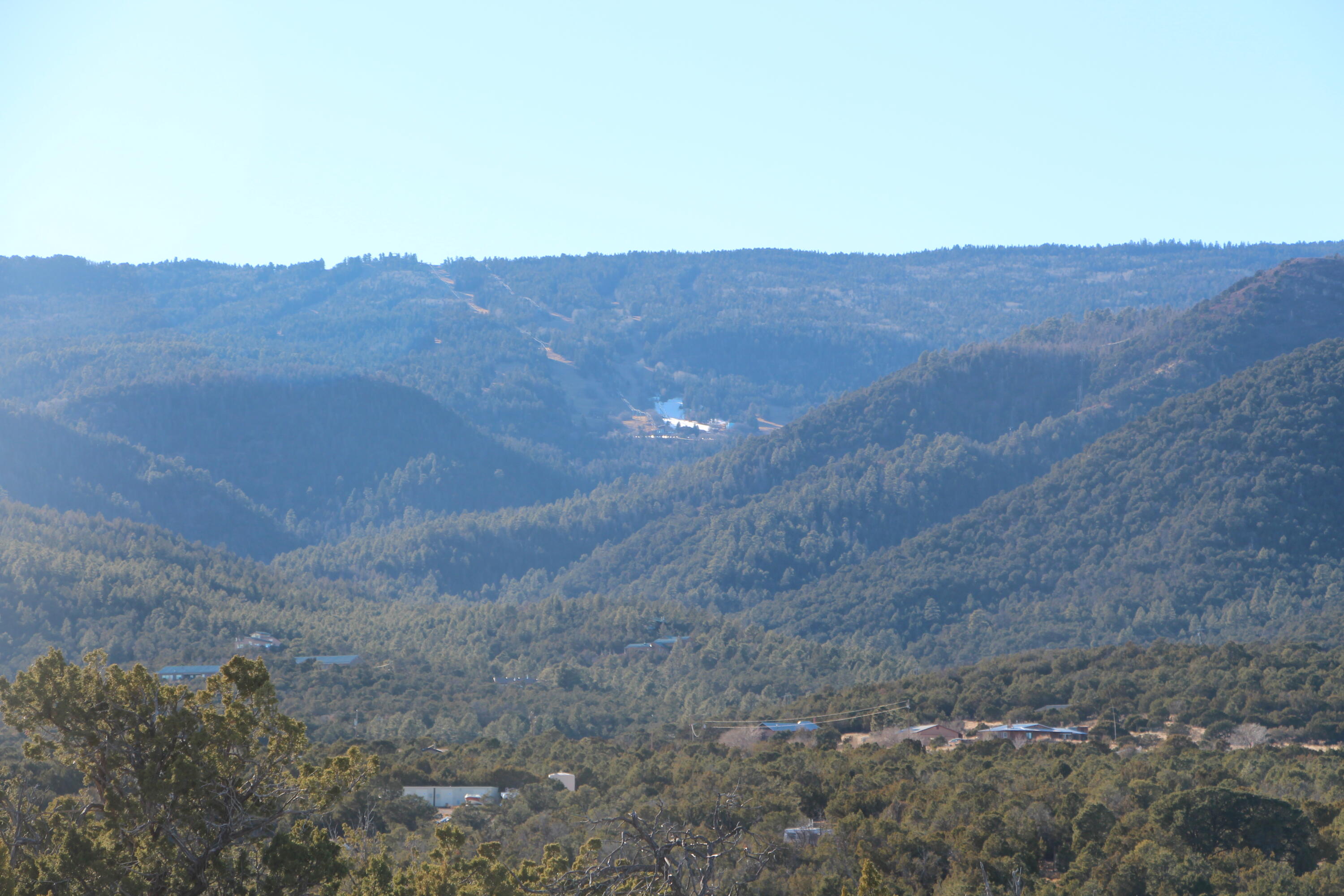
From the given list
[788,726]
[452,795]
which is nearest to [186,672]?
[788,726]

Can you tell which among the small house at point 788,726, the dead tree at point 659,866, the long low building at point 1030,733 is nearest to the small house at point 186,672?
the small house at point 788,726

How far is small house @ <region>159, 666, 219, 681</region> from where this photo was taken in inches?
4254

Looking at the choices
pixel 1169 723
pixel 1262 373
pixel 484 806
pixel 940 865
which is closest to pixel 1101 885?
pixel 940 865

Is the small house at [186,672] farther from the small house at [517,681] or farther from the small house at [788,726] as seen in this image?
the small house at [788,726]

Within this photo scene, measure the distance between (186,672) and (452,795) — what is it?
60.1 m

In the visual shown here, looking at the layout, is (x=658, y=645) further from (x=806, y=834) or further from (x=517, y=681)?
(x=806, y=834)

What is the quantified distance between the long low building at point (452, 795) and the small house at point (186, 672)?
174 feet

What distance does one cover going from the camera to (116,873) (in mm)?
20984

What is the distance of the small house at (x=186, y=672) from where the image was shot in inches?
4254

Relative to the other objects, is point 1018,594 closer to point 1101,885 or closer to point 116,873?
point 1101,885

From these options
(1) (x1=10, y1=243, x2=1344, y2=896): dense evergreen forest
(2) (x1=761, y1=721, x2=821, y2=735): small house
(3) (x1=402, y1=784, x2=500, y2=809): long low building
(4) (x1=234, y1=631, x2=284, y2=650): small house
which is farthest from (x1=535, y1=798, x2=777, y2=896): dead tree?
(4) (x1=234, y1=631, x2=284, y2=650): small house

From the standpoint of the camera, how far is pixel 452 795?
Answer: 59219 mm

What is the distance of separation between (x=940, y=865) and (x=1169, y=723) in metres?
36.8

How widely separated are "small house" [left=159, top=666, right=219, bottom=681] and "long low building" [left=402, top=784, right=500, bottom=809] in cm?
5290
